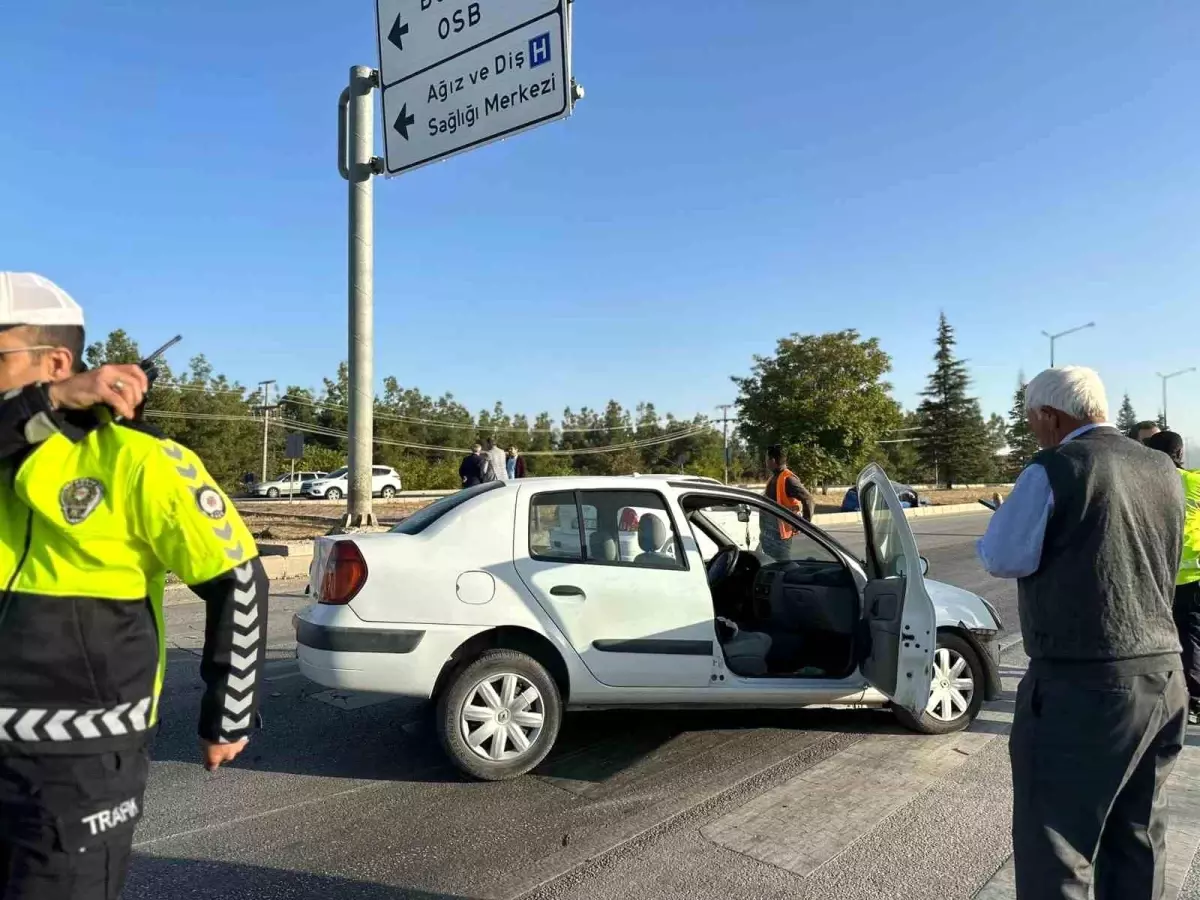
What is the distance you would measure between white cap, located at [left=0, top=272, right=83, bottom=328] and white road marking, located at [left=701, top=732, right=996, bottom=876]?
298 centimetres

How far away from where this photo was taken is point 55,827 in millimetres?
1561

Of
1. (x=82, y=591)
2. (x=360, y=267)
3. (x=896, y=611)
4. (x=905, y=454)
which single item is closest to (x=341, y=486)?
(x=360, y=267)

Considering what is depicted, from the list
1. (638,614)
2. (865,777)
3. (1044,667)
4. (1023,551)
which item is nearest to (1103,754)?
(1044,667)

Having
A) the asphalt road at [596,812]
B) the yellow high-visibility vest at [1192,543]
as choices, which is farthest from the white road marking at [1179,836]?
the yellow high-visibility vest at [1192,543]

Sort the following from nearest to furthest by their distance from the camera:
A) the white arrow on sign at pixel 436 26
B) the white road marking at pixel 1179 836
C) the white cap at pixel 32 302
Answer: the white cap at pixel 32 302 → the white road marking at pixel 1179 836 → the white arrow on sign at pixel 436 26

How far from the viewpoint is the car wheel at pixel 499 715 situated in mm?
4008

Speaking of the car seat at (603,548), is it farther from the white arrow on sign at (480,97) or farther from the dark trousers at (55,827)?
the white arrow on sign at (480,97)

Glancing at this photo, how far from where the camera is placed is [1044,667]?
2355 millimetres

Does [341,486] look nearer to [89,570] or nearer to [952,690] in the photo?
[952,690]

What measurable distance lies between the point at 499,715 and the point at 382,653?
640 mm

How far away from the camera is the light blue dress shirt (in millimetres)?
2320

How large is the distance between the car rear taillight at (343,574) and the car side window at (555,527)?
2.79 feet

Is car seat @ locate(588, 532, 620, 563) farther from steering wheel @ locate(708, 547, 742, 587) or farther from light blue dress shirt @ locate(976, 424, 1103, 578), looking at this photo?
light blue dress shirt @ locate(976, 424, 1103, 578)

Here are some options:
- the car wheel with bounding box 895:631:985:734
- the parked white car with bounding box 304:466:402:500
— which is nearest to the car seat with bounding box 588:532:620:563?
the car wheel with bounding box 895:631:985:734
